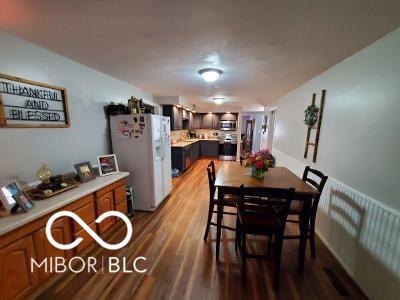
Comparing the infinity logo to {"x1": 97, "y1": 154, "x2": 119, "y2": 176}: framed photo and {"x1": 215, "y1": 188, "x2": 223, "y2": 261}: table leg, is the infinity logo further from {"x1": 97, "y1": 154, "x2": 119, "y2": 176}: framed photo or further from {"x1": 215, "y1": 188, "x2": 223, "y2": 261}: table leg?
{"x1": 215, "y1": 188, "x2": 223, "y2": 261}: table leg

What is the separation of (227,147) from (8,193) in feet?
22.4

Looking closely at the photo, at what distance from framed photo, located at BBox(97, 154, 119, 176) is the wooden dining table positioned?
64.3 inches

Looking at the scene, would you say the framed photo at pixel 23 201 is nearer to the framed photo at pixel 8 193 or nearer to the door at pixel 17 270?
the framed photo at pixel 8 193

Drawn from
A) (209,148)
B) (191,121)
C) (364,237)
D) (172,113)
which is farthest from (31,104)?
(209,148)

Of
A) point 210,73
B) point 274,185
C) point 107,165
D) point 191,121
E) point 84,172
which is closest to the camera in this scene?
point 274,185

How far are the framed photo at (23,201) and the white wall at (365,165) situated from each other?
9.79 ft

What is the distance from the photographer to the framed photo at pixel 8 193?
1357 millimetres

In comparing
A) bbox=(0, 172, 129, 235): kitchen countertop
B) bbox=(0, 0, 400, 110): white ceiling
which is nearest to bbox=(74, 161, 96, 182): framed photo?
bbox=(0, 172, 129, 235): kitchen countertop

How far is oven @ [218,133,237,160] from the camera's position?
7504mm

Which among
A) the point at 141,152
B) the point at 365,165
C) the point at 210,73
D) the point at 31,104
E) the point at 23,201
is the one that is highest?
the point at 210,73

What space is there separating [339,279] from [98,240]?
8.95ft

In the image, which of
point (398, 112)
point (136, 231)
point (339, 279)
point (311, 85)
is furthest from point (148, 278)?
point (311, 85)

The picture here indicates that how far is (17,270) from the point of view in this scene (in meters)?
1.32

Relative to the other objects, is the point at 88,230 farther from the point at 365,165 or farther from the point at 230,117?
the point at 230,117
